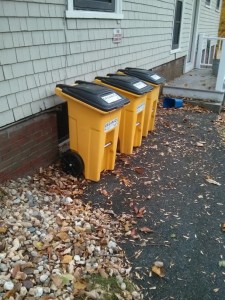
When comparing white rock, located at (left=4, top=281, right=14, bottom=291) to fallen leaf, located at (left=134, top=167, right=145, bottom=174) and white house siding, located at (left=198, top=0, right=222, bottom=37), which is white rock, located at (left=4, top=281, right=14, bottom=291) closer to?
fallen leaf, located at (left=134, top=167, right=145, bottom=174)

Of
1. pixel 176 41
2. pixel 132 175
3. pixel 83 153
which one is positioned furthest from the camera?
pixel 176 41

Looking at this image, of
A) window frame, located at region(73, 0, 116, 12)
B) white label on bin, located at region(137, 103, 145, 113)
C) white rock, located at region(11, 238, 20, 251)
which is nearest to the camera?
white rock, located at region(11, 238, 20, 251)

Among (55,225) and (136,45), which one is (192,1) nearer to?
(136,45)

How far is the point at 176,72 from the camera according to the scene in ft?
32.0

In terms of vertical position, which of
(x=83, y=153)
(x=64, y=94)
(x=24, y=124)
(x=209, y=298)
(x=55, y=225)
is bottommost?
(x=209, y=298)

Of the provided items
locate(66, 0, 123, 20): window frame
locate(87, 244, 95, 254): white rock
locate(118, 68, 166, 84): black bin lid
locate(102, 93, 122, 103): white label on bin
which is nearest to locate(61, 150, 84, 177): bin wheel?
locate(102, 93, 122, 103): white label on bin

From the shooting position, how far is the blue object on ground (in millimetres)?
7109

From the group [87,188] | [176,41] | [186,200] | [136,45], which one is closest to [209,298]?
[186,200]

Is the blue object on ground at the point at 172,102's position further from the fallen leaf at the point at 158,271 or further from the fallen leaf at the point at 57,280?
the fallen leaf at the point at 57,280

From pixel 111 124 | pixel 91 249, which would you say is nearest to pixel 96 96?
pixel 111 124

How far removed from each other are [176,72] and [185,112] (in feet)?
11.0

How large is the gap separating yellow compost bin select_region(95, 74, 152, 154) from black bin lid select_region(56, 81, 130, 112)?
22.0 inches

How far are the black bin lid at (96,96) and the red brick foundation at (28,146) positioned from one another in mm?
538

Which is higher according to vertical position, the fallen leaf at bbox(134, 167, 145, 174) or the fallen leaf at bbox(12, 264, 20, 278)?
the fallen leaf at bbox(12, 264, 20, 278)
